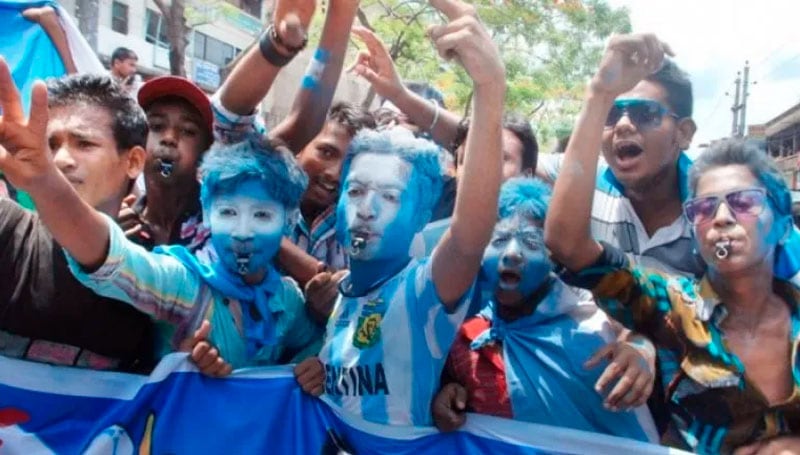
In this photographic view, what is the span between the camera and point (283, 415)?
257 cm

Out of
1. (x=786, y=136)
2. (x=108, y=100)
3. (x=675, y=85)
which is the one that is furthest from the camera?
(x=786, y=136)

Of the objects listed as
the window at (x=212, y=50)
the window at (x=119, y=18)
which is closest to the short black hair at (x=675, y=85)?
the window at (x=119, y=18)

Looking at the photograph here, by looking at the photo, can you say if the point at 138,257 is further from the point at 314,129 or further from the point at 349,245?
the point at 314,129

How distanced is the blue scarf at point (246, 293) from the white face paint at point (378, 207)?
34cm

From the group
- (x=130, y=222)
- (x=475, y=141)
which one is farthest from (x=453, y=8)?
(x=130, y=222)

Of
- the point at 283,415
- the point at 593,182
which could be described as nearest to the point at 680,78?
the point at 593,182

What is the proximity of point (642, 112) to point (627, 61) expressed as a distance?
82cm

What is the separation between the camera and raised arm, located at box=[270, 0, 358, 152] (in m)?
3.20

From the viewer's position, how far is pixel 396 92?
3.55 m

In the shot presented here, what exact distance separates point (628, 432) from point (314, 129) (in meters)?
1.71

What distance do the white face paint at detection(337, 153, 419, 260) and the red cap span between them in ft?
3.04

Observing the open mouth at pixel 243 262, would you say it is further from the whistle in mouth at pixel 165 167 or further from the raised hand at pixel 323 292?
the whistle in mouth at pixel 165 167

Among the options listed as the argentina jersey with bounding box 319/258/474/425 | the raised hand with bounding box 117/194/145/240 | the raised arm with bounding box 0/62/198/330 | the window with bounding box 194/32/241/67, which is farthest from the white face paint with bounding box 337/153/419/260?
the window with bounding box 194/32/241/67

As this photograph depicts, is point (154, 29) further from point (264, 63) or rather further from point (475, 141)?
point (475, 141)
